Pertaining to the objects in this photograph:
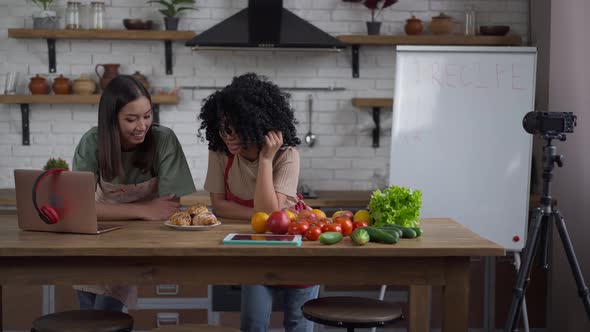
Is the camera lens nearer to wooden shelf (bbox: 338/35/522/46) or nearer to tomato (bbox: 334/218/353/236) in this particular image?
tomato (bbox: 334/218/353/236)

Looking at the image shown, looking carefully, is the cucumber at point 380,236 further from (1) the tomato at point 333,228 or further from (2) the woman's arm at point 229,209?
(2) the woman's arm at point 229,209

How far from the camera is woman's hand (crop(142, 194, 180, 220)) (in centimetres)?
270

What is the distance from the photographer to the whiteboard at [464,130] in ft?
13.1

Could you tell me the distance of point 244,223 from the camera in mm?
2664

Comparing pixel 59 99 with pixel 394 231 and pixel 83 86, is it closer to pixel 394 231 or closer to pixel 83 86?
pixel 83 86

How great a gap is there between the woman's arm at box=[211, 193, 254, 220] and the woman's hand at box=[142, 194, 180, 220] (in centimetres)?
15

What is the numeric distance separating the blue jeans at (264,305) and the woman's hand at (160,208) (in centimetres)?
42

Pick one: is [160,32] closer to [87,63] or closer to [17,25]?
[87,63]

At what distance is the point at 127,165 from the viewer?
281 centimetres

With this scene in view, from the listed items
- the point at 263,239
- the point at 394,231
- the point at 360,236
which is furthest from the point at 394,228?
the point at 263,239

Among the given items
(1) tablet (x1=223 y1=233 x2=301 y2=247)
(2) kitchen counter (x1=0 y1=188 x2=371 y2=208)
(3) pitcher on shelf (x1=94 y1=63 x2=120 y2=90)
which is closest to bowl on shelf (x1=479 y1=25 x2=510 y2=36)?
(2) kitchen counter (x1=0 y1=188 x2=371 y2=208)

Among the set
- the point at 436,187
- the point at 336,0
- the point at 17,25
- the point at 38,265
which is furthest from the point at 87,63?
the point at 38,265

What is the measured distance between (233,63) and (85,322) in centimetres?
275

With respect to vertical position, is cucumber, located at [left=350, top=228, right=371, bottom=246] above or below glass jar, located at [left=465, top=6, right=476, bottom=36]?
below
